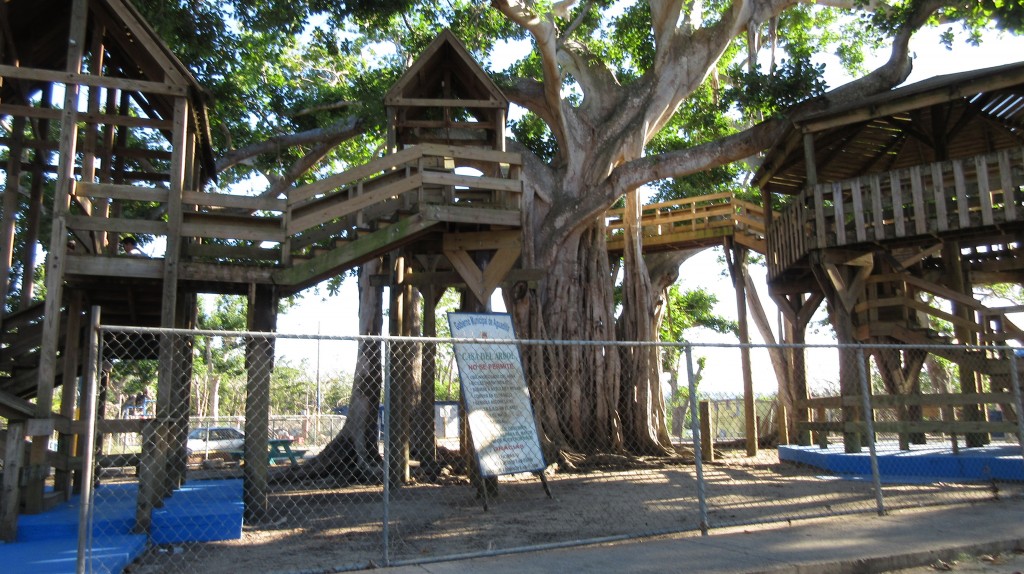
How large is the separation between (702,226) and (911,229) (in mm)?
7296

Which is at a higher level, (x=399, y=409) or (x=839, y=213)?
(x=839, y=213)

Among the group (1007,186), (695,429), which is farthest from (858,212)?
(695,429)

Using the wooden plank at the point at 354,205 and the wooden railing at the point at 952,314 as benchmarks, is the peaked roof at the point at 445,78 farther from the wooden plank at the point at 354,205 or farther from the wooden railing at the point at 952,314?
the wooden railing at the point at 952,314

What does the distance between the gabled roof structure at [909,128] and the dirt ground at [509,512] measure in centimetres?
612

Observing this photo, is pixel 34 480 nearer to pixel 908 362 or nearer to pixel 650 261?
pixel 908 362

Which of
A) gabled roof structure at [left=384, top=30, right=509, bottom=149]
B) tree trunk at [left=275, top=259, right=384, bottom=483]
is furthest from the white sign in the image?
tree trunk at [left=275, top=259, right=384, bottom=483]

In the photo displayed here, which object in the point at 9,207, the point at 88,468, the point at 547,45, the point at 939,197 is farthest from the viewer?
the point at 547,45

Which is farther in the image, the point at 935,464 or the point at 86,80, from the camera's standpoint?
the point at 935,464

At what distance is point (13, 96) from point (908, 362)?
53.0 feet

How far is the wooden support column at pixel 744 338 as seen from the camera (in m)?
17.5

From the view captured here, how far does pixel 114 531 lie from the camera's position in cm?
743

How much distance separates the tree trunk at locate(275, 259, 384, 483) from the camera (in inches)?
554

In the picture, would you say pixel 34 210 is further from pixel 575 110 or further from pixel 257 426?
pixel 575 110

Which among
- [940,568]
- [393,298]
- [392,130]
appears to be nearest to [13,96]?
[392,130]
